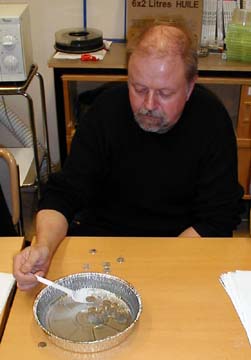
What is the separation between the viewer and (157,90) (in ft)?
4.22

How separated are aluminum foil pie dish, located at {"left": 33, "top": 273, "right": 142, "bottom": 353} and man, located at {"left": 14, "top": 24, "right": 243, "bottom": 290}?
34 centimetres

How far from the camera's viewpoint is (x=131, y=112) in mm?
1436

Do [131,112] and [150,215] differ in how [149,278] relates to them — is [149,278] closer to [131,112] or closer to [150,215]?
[150,215]

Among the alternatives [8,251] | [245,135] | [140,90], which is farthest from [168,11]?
[8,251]

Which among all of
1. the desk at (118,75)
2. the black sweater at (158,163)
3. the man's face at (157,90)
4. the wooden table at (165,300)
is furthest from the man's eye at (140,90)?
the desk at (118,75)

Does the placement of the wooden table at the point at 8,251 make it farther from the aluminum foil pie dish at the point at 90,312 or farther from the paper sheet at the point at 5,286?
the aluminum foil pie dish at the point at 90,312

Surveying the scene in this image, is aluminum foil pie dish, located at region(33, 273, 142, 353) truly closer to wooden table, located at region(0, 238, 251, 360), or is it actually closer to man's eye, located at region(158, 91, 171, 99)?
wooden table, located at region(0, 238, 251, 360)

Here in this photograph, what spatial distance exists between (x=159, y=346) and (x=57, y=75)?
1674 millimetres

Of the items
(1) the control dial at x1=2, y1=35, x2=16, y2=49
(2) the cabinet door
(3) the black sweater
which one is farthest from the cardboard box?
(3) the black sweater

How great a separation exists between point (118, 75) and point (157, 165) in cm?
98

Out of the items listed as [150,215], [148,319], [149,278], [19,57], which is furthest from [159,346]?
[19,57]

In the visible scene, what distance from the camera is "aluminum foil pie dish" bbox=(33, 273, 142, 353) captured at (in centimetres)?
88

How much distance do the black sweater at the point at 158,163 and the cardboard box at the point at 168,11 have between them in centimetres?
98

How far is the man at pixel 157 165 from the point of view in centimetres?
139
